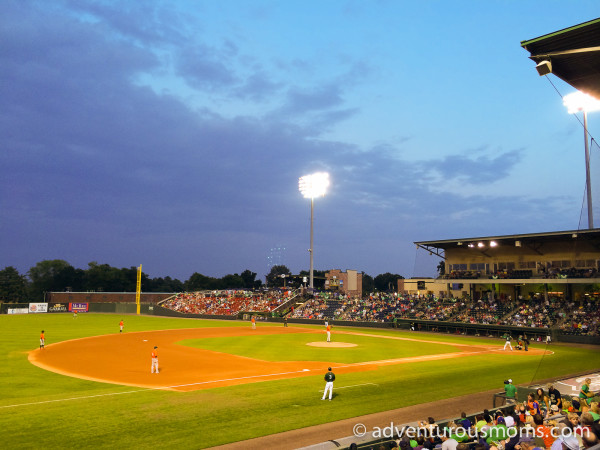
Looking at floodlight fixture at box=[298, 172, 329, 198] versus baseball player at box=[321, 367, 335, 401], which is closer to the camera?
baseball player at box=[321, 367, 335, 401]

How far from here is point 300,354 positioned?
30.8 m

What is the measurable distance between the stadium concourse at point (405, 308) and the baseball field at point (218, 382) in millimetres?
6412

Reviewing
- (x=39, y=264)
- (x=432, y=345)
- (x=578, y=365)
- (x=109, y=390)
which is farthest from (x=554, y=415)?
(x=39, y=264)

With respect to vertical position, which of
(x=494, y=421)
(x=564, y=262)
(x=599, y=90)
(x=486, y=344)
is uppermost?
(x=599, y=90)

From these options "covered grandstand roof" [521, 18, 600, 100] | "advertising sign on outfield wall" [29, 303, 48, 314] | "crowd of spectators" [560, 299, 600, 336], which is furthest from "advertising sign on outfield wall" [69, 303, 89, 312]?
"covered grandstand roof" [521, 18, 600, 100]

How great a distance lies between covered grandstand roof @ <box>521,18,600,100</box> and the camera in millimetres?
11209

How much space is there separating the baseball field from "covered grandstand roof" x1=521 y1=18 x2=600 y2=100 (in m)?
10.5

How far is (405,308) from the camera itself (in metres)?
56.7

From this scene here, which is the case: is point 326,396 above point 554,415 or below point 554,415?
below

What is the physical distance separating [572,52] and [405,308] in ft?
158

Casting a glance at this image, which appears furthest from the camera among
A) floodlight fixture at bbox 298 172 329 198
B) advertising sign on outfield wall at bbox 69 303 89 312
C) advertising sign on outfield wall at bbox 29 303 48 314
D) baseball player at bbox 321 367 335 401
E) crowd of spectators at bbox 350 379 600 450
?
advertising sign on outfield wall at bbox 69 303 89 312

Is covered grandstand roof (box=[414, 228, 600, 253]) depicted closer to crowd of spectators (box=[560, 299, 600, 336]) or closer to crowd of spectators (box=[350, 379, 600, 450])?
crowd of spectators (box=[560, 299, 600, 336])

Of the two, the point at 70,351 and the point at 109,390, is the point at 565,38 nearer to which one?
the point at 109,390

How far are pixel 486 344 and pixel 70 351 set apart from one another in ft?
111
